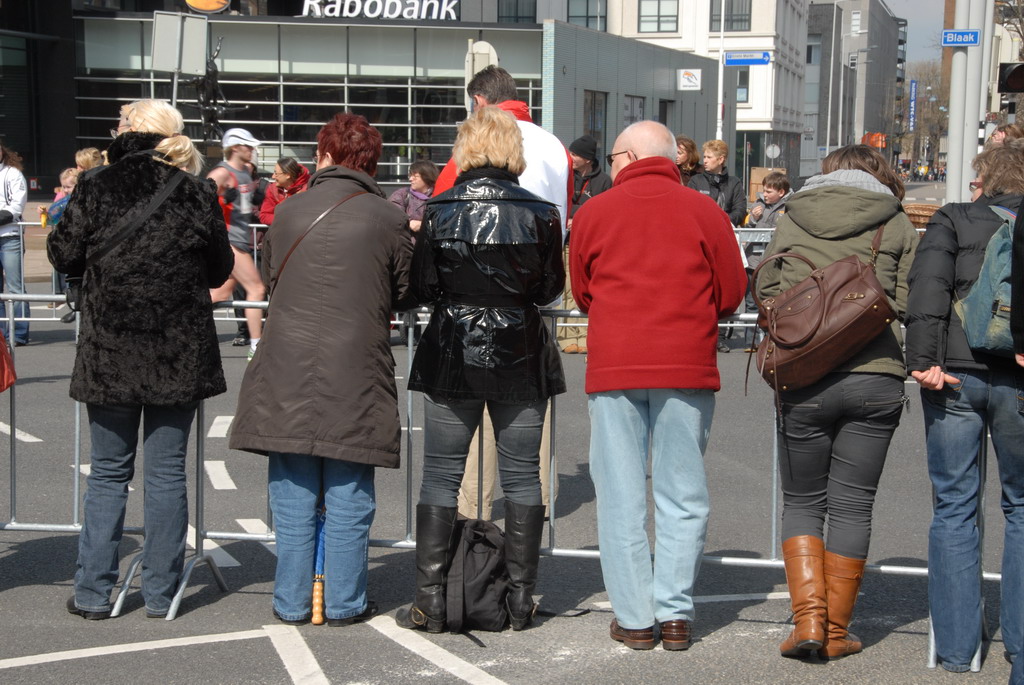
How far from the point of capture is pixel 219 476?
801 cm

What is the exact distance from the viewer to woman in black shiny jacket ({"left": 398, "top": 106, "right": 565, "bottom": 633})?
4695 mm

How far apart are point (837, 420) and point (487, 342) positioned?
136 cm

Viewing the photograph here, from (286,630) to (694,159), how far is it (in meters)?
8.21

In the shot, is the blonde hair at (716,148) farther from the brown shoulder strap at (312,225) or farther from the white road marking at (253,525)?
the brown shoulder strap at (312,225)

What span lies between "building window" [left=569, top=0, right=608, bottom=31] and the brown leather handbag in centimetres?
5107

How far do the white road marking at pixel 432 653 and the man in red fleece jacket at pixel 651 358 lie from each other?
64 cm

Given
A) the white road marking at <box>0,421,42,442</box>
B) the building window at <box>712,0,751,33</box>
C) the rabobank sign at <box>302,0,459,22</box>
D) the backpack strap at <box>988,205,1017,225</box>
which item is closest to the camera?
the backpack strap at <box>988,205,1017,225</box>

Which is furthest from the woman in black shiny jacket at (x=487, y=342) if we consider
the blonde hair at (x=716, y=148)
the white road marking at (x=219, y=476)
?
the blonde hair at (x=716, y=148)

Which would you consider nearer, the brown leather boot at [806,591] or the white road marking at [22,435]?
the brown leather boot at [806,591]

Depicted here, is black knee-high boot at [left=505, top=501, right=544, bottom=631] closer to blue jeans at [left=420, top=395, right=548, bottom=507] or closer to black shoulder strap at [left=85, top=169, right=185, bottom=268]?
blue jeans at [left=420, top=395, right=548, bottom=507]

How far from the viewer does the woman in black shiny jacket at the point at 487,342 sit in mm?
4695

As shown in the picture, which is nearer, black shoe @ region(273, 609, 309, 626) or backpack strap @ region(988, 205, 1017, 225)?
backpack strap @ region(988, 205, 1017, 225)

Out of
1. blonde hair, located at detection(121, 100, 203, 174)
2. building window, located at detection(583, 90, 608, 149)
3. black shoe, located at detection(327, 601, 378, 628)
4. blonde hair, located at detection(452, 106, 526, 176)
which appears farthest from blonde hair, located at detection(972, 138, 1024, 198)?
building window, located at detection(583, 90, 608, 149)

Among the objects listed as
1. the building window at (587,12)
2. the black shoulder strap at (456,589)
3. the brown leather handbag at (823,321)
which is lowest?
the black shoulder strap at (456,589)
